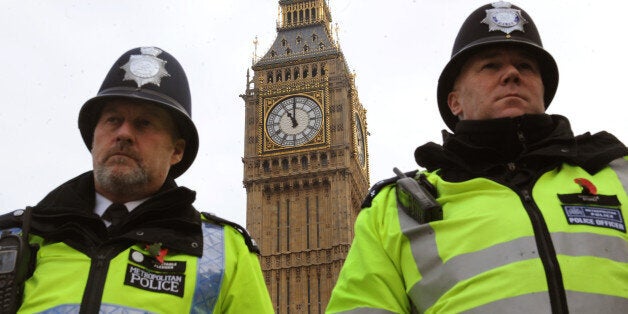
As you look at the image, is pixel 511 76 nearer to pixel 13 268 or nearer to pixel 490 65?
pixel 490 65

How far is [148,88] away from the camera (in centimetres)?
388

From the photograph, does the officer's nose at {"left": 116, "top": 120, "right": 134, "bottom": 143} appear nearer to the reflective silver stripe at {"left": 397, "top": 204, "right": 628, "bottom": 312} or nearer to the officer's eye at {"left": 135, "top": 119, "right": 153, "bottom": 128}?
the officer's eye at {"left": 135, "top": 119, "right": 153, "bottom": 128}

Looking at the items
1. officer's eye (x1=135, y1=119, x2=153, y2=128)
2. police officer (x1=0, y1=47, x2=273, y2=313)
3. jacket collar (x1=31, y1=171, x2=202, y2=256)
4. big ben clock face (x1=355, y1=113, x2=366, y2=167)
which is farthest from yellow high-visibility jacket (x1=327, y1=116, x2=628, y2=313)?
big ben clock face (x1=355, y1=113, x2=366, y2=167)

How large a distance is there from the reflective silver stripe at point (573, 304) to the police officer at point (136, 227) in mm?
1377

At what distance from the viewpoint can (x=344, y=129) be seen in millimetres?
40188

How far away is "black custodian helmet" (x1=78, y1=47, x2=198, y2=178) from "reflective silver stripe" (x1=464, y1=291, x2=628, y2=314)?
6.86 ft

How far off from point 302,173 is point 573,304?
3741 centimetres

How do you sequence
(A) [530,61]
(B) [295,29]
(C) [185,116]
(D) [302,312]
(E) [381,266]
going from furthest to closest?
(B) [295,29], (D) [302,312], (C) [185,116], (A) [530,61], (E) [381,266]

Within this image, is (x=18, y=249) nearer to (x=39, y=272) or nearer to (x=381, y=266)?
(x=39, y=272)

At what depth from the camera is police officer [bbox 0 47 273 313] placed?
10.5 ft

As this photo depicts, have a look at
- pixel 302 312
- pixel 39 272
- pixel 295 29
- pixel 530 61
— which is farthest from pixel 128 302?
pixel 295 29

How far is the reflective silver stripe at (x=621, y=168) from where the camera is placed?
122 inches

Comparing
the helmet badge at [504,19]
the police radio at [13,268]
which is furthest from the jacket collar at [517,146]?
the police radio at [13,268]

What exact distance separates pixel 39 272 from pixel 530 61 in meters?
2.55
